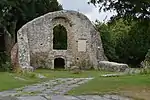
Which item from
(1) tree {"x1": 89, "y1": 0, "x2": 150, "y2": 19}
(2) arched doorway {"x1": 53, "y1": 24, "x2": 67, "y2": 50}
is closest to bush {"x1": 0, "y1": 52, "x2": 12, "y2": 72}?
(2) arched doorway {"x1": 53, "y1": 24, "x2": 67, "y2": 50}

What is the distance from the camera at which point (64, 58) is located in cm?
3928

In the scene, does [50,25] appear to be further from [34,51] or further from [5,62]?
[5,62]

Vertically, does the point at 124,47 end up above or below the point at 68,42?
below

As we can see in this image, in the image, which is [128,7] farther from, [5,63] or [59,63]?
[59,63]

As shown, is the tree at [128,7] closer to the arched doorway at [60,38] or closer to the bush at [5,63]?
the bush at [5,63]

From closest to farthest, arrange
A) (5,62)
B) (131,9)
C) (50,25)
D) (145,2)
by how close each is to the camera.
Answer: (145,2) < (131,9) < (5,62) < (50,25)

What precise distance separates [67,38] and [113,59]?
6127mm

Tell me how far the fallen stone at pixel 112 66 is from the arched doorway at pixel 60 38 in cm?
575

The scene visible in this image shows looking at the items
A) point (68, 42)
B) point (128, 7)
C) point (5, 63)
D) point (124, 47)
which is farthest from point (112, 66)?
point (128, 7)

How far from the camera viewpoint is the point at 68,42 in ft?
131

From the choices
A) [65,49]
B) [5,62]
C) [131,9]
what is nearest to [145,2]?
[131,9]

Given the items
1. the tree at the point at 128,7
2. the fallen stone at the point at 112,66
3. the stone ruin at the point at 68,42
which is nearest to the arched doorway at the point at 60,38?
the stone ruin at the point at 68,42

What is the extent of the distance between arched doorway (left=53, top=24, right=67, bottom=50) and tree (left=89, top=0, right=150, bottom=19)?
24.4m

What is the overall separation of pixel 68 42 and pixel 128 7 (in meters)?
23.4
